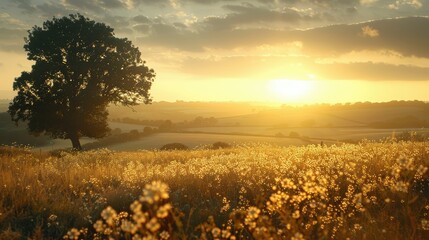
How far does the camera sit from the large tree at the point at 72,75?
3394 cm

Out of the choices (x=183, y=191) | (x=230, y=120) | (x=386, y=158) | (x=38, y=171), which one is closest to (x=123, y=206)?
(x=183, y=191)

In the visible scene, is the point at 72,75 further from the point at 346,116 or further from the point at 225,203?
the point at 346,116

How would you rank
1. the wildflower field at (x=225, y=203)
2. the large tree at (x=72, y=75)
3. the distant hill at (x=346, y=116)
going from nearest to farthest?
the wildflower field at (x=225, y=203) → the large tree at (x=72, y=75) → the distant hill at (x=346, y=116)

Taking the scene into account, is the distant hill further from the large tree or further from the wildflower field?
the wildflower field

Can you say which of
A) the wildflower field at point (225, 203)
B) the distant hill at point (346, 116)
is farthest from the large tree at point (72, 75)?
the distant hill at point (346, 116)

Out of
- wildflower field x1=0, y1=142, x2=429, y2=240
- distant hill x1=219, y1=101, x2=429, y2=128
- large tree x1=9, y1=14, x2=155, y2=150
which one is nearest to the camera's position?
wildflower field x1=0, y1=142, x2=429, y2=240

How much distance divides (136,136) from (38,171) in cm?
4583

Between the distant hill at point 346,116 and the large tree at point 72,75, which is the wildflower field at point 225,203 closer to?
the large tree at point 72,75

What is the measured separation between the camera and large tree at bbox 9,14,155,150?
111ft

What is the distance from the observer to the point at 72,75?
34.8m

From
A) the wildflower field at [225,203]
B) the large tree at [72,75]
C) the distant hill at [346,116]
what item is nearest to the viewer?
the wildflower field at [225,203]

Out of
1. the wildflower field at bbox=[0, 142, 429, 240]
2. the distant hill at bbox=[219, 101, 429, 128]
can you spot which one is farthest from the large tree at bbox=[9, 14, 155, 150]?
the distant hill at bbox=[219, 101, 429, 128]

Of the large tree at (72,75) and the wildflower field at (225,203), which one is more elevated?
the large tree at (72,75)

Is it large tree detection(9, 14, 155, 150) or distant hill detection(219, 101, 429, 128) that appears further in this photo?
distant hill detection(219, 101, 429, 128)
